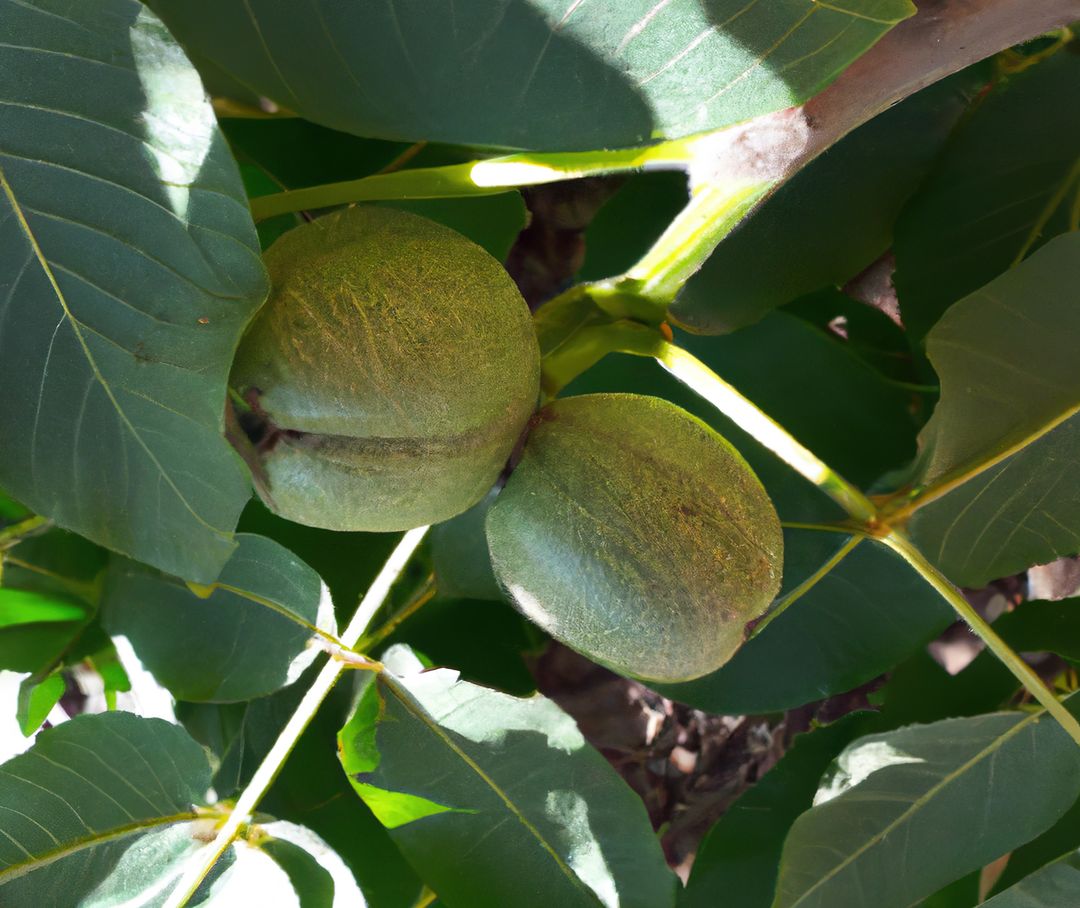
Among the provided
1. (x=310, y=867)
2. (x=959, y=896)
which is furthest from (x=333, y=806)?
(x=959, y=896)

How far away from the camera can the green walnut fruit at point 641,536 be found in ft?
2.02

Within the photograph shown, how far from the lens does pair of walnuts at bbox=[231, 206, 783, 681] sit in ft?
1.79

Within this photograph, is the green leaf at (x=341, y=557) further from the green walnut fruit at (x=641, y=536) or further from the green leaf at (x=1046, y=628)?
the green leaf at (x=1046, y=628)

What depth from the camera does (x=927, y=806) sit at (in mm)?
721

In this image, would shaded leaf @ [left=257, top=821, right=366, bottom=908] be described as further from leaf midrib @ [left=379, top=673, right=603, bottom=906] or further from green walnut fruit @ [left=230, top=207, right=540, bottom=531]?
green walnut fruit @ [left=230, top=207, right=540, bottom=531]

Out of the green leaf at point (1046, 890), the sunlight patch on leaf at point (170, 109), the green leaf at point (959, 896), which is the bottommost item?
the green leaf at point (959, 896)

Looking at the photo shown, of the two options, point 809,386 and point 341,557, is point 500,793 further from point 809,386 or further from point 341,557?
point 809,386

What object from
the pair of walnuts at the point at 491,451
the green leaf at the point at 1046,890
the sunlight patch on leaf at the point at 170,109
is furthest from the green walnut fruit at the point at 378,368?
the green leaf at the point at 1046,890

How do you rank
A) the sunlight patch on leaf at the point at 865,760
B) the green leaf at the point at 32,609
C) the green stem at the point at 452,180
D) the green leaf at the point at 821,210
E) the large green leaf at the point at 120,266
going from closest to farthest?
the large green leaf at the point at 120,266 < the green stem at the point at 452,180 < the sunlight patch on leaf at the point at 865,760 < the green leaf at the point at 821,210 < the green leaf at the point at 32,609

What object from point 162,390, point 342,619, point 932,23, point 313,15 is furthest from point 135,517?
point 932,23

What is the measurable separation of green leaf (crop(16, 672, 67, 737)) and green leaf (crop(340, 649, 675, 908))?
0.37m

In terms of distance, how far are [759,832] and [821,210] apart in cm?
52

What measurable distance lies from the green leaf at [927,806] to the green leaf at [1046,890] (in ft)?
0.14

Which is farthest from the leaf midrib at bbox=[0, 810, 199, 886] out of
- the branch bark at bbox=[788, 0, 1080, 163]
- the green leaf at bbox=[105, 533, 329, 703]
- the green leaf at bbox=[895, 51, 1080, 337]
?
the green leaf at bbox=[895, 51, 1080, 337]
